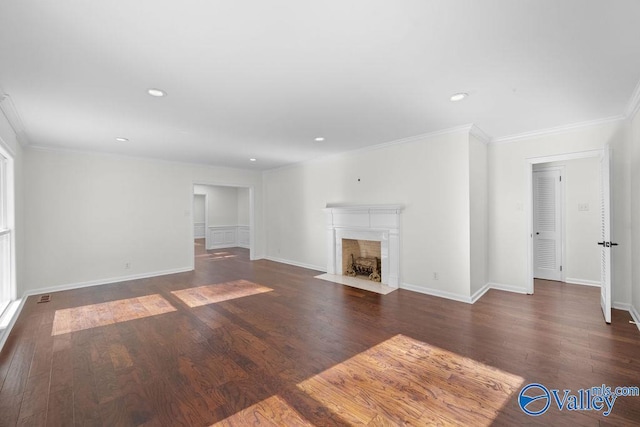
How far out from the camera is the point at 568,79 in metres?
2.54

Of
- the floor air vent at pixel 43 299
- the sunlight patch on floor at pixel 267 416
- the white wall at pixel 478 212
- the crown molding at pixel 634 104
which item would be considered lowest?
the sunlight patch on floor at pixel 267 416

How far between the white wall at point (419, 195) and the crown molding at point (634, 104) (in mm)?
1570

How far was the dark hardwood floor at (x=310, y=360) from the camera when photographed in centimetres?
187

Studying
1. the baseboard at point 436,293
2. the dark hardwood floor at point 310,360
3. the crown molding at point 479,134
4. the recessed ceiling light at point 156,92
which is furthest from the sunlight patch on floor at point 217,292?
the crown molding at point 479,134

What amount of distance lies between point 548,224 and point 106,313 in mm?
7358

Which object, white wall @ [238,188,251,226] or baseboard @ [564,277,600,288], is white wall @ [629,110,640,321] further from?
white wall @ [238,188,251,226]

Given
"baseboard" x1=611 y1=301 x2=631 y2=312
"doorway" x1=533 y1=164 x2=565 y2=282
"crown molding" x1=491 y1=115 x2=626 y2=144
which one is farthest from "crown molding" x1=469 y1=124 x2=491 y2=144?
"baseboard" x1=611 y1=301 x2=631 y2=312

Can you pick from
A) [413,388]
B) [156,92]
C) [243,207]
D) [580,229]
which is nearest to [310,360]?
[413,388]

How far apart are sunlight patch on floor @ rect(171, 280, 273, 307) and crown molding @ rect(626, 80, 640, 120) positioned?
199 inches

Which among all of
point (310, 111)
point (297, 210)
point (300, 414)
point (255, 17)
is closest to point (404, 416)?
point (300, 414)

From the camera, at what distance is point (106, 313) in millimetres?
3732

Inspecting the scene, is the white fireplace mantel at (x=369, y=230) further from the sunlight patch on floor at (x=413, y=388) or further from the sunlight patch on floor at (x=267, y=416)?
the sunlight patch on floor at (x=267, y=416)

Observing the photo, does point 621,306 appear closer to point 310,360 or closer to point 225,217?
point 310,360

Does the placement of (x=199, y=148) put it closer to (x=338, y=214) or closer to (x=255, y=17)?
(x=338, y=214)
